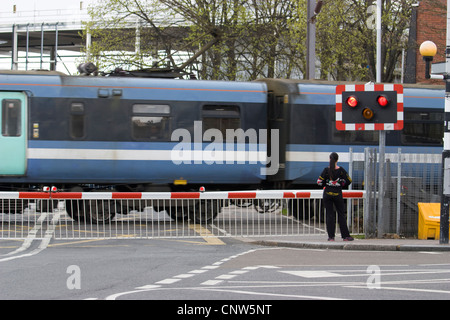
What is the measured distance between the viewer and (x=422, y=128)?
21.0 meters

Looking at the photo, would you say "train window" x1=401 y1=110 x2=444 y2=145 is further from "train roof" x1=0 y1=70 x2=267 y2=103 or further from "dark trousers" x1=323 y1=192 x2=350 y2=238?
"dark trousers" x1=323 y1=192 x2=350 y2=238

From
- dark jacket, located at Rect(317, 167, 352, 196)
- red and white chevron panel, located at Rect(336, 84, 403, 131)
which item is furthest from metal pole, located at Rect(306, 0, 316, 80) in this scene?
dark jacket, located at Rect(317, 167, 352, 196)

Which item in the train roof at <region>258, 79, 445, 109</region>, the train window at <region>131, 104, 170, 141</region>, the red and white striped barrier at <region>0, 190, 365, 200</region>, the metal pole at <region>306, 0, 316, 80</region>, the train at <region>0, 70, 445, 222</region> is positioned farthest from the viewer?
the metal pole at <region>306, 0, 316, 80</region>

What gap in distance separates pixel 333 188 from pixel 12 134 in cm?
808

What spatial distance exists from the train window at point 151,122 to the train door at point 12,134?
265cm

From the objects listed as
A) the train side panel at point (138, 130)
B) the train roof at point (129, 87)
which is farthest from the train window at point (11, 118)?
the train roof at point (129, 87)

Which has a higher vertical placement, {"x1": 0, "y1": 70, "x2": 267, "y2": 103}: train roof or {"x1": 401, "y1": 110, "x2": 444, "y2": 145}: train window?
{"x1": 0, "y1": 70, "x2": 267, "y2": 103}: train roof

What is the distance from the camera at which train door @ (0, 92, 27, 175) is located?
19078 mm

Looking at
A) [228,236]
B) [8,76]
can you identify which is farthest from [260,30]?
[228,236]

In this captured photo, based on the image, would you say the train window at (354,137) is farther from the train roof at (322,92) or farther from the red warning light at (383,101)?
the red warning light at (383,101)

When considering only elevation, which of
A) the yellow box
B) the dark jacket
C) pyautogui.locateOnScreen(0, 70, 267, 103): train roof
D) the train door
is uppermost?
pyautogui.locateOnScreen(0, 70, 267, 103): train roof

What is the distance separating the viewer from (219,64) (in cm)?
3425

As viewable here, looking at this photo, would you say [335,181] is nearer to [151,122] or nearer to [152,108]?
[151,122]

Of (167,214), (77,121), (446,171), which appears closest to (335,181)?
(446,171)
